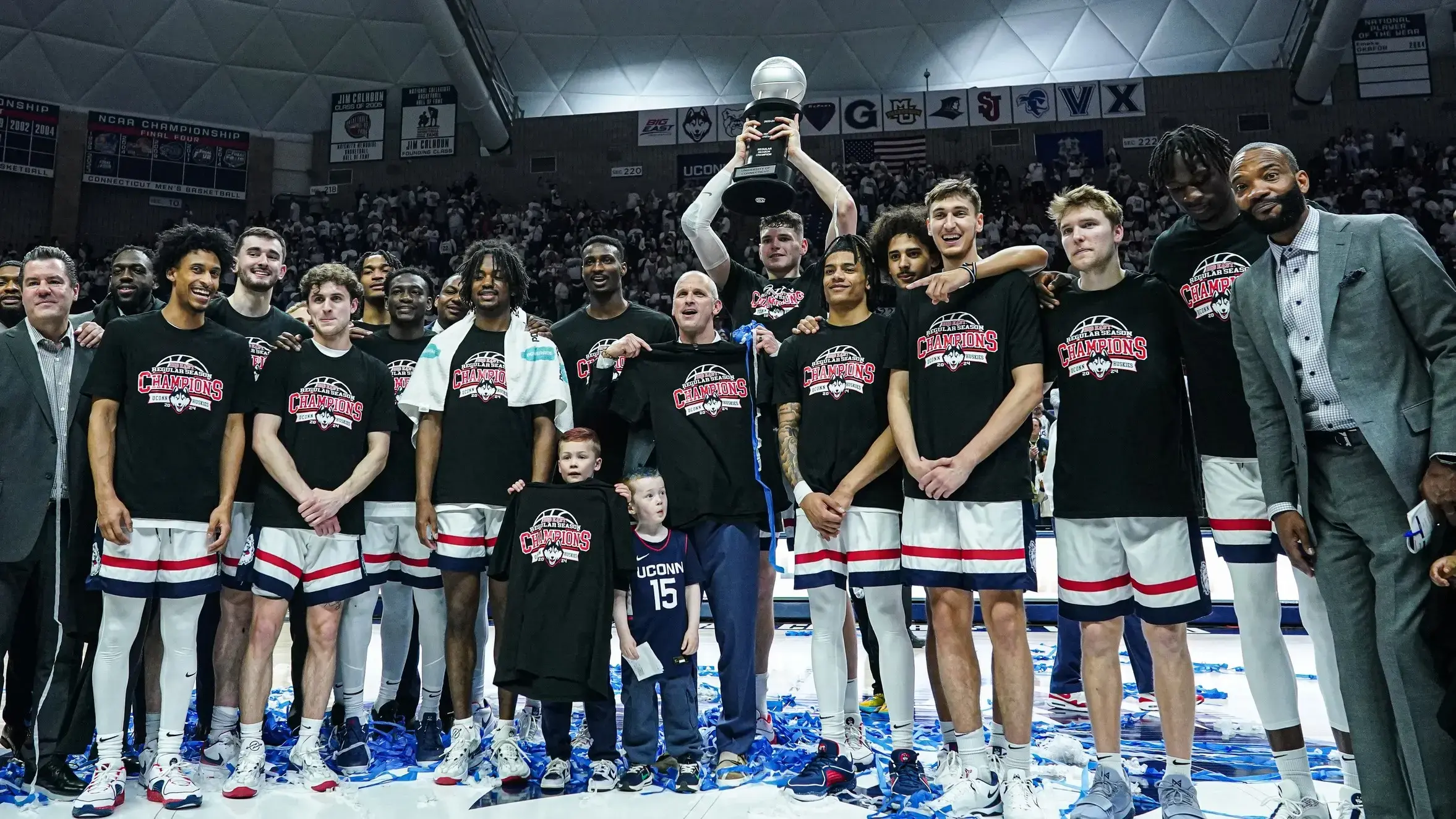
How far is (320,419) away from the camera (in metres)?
4.26

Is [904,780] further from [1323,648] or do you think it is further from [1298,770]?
[1323,648]

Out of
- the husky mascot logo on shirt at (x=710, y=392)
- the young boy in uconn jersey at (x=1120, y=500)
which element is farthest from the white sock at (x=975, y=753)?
the husky mascot logo on shirt at (x=710, y=392)

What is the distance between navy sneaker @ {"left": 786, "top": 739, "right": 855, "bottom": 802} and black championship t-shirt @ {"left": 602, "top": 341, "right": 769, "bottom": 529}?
3.31 feet

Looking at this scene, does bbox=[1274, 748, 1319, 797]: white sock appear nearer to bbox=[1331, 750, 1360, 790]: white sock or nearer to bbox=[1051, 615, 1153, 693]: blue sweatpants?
bbox=[1331, 750, 1360, 790]: white sock

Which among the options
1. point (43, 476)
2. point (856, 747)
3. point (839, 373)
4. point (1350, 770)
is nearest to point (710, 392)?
point (839, 373)

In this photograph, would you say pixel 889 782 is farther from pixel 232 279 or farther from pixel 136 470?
pixel 232 279

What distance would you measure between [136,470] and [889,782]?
3379 millimetres

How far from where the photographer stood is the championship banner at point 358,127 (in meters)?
22.3

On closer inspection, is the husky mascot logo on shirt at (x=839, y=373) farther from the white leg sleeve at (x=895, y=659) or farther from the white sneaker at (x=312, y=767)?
the white sneaker at (x=312, y=767)

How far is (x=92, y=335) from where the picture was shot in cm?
429

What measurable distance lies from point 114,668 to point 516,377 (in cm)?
204

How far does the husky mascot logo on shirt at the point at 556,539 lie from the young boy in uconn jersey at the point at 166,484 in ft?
4.24

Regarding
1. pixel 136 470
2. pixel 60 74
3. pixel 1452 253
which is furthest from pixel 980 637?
pixel 60 74

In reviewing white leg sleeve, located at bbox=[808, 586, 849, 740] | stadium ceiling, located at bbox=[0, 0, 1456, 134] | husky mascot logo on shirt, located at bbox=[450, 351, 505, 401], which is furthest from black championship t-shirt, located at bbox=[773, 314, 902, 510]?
stadium ceiling, located at bbox=[0, 0, 1456, 134]
